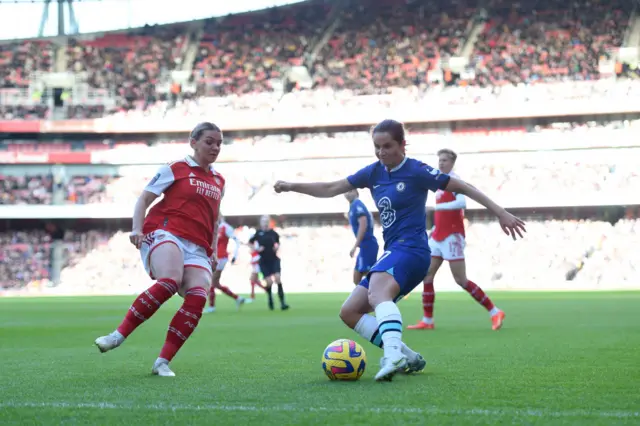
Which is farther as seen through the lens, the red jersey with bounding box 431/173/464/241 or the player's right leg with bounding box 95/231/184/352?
the red jersey with bounding box 431/173/464/241

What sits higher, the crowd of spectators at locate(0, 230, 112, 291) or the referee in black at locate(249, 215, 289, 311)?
the referee in black at locate(249, 215, 289, 311)

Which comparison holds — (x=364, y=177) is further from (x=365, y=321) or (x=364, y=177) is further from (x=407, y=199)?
(x=365, y=321)

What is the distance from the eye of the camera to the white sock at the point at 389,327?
638 cm

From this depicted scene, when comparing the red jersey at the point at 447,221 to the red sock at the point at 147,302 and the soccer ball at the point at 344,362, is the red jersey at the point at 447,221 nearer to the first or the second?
the soccer ball at the point at 344,362

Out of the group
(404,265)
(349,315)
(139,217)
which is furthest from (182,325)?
(404,265)

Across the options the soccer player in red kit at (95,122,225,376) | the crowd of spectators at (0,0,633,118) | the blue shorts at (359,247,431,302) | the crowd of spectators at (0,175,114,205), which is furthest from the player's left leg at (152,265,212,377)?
the crowd of spectators at (0,175,114,205)

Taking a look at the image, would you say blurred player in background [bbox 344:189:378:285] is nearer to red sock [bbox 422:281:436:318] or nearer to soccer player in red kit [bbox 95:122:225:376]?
red sock [bbox 422:281:436:318]

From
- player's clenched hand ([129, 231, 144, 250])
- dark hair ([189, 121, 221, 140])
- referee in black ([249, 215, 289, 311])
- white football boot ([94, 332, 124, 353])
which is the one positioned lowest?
referee in black ([249, 215, 289, 311])

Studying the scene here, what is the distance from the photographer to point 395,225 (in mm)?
6844

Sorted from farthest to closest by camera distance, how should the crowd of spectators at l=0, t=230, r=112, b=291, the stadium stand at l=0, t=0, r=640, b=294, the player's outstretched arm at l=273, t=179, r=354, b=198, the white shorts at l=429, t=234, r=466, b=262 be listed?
1. the crowd of spectators at l=0, t=230, r=112, b=291
2. the stadium stand at l=0, t=0, r=640, b=294
3. the white shorts at l=429, t=234, r=466, b=262
4. the player's outstretched arm at l=273, t=179, r=354, b=198

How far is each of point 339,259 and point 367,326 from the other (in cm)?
3454

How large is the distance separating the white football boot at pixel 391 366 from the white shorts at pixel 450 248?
617 centimetres

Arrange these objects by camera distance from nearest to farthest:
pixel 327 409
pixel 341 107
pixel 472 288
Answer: pixel 327 409 < pixel 472 288 < pixel 341 107

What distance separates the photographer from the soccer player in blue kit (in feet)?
21.7
